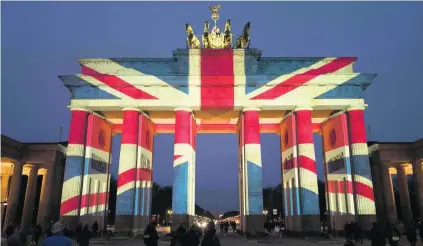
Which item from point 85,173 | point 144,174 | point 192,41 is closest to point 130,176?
point 144,174

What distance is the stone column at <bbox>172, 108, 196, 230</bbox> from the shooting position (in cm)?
3181

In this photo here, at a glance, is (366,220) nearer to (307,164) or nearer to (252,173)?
(307,164)

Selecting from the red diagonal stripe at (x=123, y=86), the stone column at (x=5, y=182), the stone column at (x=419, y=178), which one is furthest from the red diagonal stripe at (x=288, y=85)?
the stone column at (x=5, y=182)

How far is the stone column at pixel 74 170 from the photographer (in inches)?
1229

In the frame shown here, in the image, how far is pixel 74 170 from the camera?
106 feet

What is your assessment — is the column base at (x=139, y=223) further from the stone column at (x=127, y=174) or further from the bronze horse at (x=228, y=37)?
the bronze horse at (x=228, y=37)

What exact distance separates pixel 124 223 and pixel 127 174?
4406 millimetres

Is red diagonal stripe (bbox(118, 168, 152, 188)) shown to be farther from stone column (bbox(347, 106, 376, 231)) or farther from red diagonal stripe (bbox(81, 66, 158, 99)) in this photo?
stone column (bbox(347, 106, 376, 231))

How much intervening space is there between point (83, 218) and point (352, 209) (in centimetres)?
2508

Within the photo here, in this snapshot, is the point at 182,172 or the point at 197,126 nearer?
the point at 182,172

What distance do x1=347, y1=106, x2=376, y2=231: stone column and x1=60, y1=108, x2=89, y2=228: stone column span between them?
25.7 meters

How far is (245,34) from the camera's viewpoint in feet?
120

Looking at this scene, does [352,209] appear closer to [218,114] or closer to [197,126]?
[218,114]

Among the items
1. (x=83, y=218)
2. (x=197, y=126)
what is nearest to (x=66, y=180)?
(x=83, y=218)
